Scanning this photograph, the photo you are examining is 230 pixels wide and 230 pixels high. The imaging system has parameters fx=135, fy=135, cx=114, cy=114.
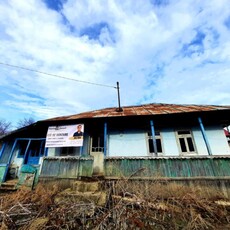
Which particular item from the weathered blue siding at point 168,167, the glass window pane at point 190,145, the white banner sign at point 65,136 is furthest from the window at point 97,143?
the glass window pane at point 190,145

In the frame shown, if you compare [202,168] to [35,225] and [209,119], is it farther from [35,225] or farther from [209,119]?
[35,225]

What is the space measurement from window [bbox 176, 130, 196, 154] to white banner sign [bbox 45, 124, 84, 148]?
5.90 m

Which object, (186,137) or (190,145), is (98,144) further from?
(190,145)

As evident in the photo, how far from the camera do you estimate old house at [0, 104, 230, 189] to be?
611 centimetres

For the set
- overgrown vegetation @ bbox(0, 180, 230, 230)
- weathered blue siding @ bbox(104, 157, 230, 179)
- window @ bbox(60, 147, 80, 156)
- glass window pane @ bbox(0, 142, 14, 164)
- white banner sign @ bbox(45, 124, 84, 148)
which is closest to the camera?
overgrown vegetation @ bbox(0, 180, 230, 230)

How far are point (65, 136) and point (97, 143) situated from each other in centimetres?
230

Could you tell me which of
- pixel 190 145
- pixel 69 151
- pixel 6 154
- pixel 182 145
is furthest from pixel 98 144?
pixel 6 154

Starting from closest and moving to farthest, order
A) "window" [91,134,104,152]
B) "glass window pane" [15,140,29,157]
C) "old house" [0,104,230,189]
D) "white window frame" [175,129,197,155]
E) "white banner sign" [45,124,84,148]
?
"old house" [0,104,230,189]
"white banner sign" [45,124,84,148]
"white window frame" [175,129,197,155]
"window" [91,134,104,152]
"glass window pane" [15,140,29,157]

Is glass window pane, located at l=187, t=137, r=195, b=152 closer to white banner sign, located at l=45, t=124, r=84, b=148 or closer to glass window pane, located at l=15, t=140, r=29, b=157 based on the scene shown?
white banner sign, located at l=45, t=124, r=84, b=148

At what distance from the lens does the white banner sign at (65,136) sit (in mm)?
7551

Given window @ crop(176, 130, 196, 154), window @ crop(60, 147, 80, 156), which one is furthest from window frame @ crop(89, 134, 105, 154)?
window @ crop(176, 130, 196, 154)

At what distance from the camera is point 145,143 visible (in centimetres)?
844

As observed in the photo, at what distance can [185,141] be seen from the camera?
27.0 ft

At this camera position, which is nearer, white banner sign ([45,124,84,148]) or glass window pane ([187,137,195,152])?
white banner sign ([45,124,84,148])
